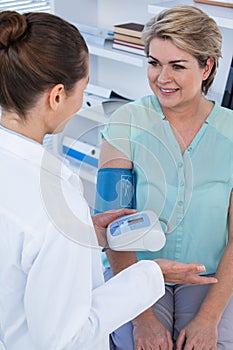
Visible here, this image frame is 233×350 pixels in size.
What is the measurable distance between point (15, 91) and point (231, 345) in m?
0.87

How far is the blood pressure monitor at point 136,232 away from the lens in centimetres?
126

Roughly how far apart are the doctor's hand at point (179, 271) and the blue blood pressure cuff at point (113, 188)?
30 centimetres

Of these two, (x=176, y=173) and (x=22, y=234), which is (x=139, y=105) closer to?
(x=176, y=173)

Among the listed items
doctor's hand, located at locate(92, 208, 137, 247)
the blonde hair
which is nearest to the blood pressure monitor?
doctor's hand, located at locate(92, 208, 137, 247)

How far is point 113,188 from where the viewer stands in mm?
1453

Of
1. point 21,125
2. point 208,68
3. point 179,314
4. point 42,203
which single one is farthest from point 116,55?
point 42,203

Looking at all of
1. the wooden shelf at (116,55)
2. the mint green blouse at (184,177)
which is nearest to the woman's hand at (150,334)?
the mint green blouse at (184,177)

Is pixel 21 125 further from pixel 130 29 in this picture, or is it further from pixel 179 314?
pixel 130 29

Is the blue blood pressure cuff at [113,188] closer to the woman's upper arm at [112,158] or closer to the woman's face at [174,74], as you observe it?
the woman's upper arm at [112,158]

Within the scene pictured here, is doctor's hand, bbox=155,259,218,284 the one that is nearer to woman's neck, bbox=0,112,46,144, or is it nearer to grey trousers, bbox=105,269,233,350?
grey trousers, bbox=105,269,233,350

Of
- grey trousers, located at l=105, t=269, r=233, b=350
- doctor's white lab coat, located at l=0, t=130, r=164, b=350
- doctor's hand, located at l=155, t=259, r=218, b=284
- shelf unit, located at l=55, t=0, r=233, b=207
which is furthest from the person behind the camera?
shelf unit, located at l=55, t=0, r=233, b=207

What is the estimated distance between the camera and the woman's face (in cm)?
144

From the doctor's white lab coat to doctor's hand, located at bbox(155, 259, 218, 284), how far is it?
5.9 inches

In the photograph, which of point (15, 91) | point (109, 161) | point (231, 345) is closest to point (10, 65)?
point (15, 91)
